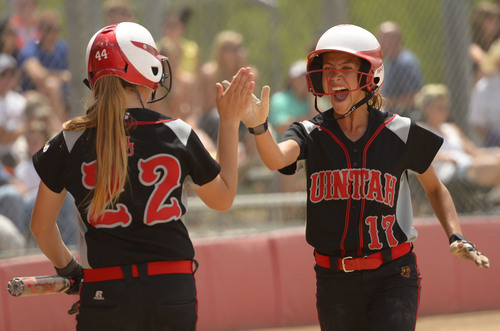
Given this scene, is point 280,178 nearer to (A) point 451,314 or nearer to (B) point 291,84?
(B) point 291,84

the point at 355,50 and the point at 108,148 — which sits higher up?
the point at 355,50

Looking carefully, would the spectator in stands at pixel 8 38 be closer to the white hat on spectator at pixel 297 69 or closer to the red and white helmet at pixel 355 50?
the white hat on spectator at pixel 297 69

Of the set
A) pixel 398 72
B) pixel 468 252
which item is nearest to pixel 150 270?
pixel 468 252

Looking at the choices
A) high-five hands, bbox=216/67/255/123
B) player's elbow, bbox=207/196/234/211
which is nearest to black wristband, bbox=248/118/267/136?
high-five hands, bbox=216/67/255/123

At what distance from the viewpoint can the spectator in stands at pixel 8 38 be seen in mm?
7254

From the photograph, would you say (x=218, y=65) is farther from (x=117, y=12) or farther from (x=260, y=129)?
(x=260, y=129)

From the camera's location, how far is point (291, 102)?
28.8ft

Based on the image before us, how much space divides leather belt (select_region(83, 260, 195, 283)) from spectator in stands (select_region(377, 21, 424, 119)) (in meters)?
5.73

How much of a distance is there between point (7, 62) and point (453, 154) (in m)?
4.86

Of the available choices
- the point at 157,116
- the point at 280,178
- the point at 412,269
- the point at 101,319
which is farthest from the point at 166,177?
the point at 280,178

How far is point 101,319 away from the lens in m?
3.36

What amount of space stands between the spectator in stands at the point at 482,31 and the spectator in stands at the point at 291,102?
83.8 inches

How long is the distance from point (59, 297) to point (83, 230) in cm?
363

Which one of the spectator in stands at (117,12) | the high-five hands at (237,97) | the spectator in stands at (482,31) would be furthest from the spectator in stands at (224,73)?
the high-five hands at (237,97)
